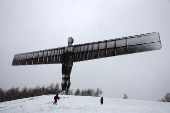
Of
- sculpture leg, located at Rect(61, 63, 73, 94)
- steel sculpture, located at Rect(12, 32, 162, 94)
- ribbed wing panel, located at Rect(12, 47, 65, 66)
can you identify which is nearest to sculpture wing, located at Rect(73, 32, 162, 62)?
steel sculpture, located at Rect(12, 32, 162, 94)

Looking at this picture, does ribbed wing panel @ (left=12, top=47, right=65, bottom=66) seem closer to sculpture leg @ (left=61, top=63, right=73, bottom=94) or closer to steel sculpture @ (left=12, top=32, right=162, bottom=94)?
steel sculpture @ (left=12, top=32, right=162, bottom=94)

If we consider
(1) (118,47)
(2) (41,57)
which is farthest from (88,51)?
(2) (41,57)

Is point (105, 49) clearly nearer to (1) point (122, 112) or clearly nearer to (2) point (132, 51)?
(2) point (132, 51)

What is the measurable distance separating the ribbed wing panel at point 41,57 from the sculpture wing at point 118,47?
206 centimetres

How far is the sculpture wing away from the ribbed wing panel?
2059mm

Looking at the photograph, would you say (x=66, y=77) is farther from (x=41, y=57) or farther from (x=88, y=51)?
(x=41, y=57)

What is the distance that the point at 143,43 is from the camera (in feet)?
40.0

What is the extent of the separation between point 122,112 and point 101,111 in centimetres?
167

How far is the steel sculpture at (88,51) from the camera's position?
1219 cm

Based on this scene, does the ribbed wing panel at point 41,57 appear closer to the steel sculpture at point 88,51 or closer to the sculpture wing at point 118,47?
the steel sculpture at point 88,51

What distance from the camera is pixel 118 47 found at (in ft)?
42.8

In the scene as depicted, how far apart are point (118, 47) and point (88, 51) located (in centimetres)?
A: 299

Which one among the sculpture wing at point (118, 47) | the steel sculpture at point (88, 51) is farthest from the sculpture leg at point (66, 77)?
the sculpture wing at point (118, 47)

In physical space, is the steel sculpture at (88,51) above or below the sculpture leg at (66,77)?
above
